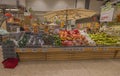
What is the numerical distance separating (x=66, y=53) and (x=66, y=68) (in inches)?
13.7

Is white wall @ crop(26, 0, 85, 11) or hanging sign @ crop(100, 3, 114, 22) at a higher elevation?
white wall @ crop(26, 0, 85, 11)

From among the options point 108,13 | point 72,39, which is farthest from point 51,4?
point 72,39

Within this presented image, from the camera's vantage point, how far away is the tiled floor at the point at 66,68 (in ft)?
6.13

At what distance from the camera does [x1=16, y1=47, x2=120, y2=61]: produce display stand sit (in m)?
2.16

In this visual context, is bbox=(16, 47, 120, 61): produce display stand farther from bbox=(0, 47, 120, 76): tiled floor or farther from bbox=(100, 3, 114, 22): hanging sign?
bbox=(100, 3, 114, 22): hanging sign

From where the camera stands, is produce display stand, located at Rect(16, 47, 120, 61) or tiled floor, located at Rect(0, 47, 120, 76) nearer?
tiled floor, located at Rect(0, 47, 120, 76)

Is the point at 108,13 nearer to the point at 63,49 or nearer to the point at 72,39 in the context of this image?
the point at 72,39

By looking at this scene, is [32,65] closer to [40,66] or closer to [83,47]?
[40,66]

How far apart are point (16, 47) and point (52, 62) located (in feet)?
2.11

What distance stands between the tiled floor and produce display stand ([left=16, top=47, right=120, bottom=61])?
0.10 metres

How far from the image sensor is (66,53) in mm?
2334

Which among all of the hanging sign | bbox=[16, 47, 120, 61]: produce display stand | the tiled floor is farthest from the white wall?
the tiled floor

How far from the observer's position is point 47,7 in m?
12.9

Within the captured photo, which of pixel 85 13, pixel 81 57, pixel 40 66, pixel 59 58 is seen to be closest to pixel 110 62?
pixel 81 57
